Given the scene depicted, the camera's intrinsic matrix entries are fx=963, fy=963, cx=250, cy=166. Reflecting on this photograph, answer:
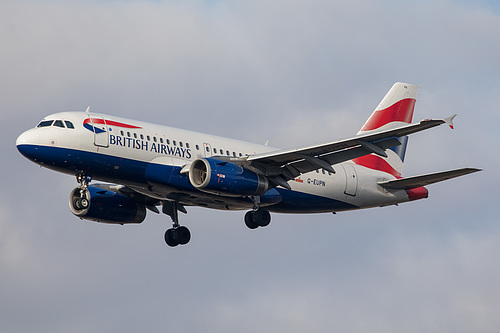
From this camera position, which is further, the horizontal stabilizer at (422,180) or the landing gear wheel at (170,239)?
the landing gear wheel at (170,239)

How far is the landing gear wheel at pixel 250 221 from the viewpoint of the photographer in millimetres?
48969

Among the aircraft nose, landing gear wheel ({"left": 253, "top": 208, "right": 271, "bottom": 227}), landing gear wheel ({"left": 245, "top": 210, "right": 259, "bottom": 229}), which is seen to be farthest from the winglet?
the aircraft nose

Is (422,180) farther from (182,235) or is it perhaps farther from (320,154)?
(182,235)

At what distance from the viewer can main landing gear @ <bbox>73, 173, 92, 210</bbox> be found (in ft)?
151

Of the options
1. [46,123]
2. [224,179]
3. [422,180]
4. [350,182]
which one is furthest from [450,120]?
[46,123]

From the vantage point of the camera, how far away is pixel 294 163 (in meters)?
48.1

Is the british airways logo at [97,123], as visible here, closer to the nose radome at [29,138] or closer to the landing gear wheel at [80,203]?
the nose radome at [29,138]

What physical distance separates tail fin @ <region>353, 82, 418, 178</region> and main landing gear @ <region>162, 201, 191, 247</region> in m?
11.7

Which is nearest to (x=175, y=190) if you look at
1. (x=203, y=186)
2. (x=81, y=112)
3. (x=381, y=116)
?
(x=203, y=186)

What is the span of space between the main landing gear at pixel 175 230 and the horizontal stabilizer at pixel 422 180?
11.0 m

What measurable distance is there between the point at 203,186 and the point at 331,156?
6595mm

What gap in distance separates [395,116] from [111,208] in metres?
17.6

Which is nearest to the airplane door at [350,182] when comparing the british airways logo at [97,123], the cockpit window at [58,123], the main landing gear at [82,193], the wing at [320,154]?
the wing at [320,154]

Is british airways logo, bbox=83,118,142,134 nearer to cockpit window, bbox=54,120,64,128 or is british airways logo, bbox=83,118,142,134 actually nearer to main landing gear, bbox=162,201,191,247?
cockpit window, bbox=54,120,64,128
